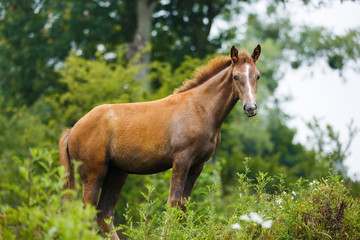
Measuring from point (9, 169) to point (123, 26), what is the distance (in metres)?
7.93

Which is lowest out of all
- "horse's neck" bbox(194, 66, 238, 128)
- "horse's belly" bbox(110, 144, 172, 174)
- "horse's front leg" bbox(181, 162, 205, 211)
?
"horse's front leg" bbox(181, 162, 205, 211)

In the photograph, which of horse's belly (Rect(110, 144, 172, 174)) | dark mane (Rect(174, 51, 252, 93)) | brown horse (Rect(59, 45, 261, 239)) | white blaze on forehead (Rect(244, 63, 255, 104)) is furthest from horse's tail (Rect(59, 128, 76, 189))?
white blaze on forehead (Rect(244, 63, 255, 104))

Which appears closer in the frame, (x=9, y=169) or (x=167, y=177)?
(x=167, y=177)

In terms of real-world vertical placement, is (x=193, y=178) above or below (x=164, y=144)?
below

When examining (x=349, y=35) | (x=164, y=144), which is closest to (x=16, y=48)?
(x=349, y=35)

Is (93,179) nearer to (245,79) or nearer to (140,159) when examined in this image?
(140,159)

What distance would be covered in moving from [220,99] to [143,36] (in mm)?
12197

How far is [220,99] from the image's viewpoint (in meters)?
5.30

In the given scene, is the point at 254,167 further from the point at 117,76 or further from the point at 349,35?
the point at 117,76

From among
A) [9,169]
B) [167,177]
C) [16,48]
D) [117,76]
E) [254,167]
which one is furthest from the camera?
[254,167]

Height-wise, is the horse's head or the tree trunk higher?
the horse's head

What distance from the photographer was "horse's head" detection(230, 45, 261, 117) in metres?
4.73

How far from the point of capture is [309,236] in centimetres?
417

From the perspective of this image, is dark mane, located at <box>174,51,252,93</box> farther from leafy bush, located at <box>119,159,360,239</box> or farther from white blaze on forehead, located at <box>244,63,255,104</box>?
leafy bush, located at <box>119,159,360,239</box>
